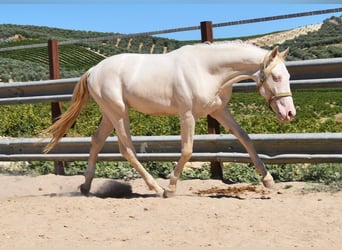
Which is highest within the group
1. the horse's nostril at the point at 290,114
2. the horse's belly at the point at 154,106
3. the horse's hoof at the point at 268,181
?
the horse's belly at the point at 154,106

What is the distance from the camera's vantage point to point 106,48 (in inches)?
1761

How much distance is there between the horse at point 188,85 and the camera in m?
4.97

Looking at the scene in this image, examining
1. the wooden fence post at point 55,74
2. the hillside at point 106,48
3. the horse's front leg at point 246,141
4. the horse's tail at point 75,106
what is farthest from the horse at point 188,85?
the wooden fence post at point 55,74

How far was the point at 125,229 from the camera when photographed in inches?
154

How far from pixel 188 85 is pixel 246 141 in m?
0.84

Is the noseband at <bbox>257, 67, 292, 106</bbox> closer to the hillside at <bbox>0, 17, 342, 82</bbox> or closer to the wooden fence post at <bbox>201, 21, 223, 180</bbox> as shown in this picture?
the wooden fence post at <bbox>201, 21, 223, 180</bbox>

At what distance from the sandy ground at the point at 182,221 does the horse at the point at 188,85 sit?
551 millimetres

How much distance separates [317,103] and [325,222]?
801 inches

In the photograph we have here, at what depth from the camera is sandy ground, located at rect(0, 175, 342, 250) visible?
139 inches

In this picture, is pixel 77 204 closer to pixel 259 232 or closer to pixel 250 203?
pixel 250 203

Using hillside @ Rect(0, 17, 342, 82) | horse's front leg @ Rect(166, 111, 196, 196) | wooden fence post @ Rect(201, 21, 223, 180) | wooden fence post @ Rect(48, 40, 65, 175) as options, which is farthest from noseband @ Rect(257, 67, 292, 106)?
wooden fence post @ Rect(48, 40, 65, 175)

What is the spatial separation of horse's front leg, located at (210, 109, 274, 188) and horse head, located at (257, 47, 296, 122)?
56 centimetres

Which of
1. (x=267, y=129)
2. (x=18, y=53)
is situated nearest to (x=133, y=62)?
(x=267, y=129)

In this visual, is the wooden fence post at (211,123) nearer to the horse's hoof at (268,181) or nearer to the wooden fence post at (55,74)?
the horse's hoof at (268,181)
